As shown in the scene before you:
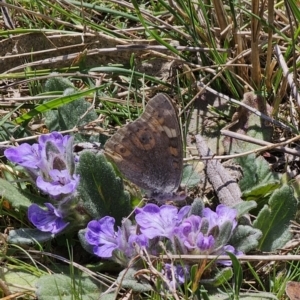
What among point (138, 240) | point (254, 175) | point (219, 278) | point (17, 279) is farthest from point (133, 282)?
point (254, 175)

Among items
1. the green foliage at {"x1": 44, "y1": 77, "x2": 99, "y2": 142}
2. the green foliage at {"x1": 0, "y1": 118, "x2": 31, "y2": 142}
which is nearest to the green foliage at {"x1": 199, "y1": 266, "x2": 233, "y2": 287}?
the green foliage at {"x1": 44, "y1": 77, "x2": 99, "y2": 142}

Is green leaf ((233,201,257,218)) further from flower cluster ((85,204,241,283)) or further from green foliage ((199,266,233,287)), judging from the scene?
green foliage ((199,266,233,287))

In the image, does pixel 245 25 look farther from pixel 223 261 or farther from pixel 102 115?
pixel 223 261

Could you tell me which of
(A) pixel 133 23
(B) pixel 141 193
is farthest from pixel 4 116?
(A) pixel 133 23

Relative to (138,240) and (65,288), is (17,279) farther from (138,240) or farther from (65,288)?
(138,240)

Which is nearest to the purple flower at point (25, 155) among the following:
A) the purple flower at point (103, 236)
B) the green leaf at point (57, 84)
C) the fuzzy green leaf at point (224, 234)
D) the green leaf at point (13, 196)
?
the green leaf at point (13, 196)

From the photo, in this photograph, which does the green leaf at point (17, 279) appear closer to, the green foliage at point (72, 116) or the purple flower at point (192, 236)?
the purple flower at point (192, 236)

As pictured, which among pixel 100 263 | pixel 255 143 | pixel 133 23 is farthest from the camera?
pixel 133 23
